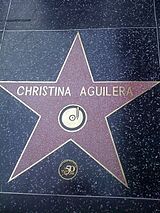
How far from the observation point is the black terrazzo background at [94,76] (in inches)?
51.7

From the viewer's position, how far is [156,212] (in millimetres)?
1262

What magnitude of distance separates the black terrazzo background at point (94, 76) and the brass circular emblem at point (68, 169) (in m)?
0.02

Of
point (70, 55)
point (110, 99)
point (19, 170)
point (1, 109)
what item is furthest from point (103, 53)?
point (19, 170)

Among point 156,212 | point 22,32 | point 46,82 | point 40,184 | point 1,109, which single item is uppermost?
point 22,32

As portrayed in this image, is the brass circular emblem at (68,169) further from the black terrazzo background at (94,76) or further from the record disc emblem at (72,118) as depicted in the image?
the record disc emblem at (72,118)

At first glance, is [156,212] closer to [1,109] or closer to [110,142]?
[110,142]

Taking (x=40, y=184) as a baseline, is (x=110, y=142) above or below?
above

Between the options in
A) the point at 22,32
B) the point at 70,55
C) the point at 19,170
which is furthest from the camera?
the point at 22,32

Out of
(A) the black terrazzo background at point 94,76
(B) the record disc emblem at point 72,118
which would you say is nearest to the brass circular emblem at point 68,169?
(A) the black terrazzo background at point 94,76

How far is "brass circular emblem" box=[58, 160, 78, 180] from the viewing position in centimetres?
136

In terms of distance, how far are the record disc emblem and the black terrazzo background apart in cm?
8

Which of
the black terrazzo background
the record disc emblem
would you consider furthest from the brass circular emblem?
the record disc emblem

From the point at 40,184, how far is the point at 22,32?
826mm

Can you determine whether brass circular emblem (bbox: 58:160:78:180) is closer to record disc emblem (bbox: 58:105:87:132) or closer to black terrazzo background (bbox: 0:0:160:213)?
black terrazzo background (bbox: 0:0:160:213)
